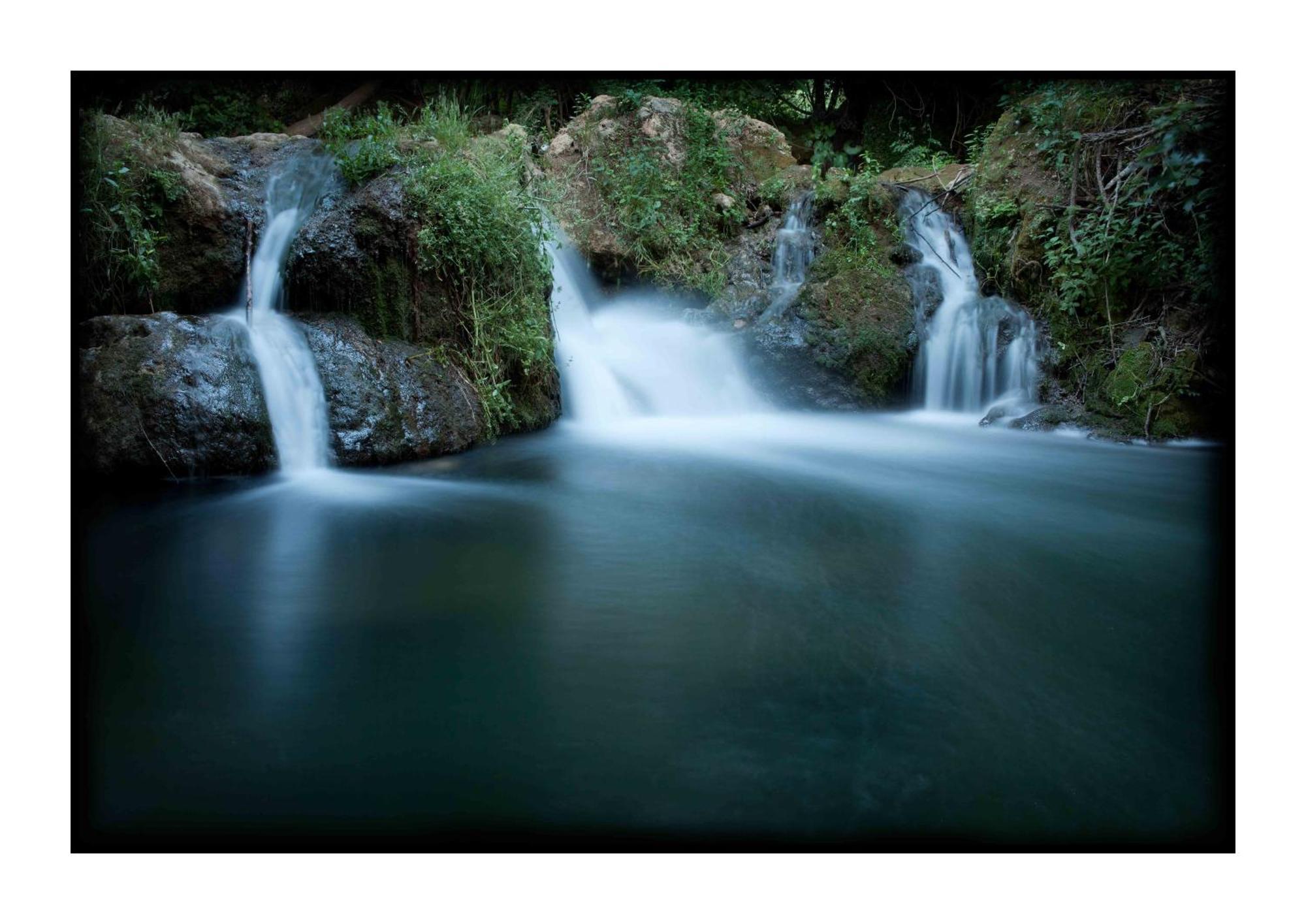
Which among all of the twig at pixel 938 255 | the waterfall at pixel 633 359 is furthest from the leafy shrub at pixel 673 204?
the twig at pixel 938 255

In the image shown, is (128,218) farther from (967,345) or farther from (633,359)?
(967,345)

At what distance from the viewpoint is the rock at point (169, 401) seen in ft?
10.00

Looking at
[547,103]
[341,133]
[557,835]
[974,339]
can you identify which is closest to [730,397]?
[974,339]

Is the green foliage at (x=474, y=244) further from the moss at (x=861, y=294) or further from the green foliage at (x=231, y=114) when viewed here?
the moss at (x=861, y=294)

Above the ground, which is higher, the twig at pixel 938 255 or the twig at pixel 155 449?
the twig at pixel 938 255

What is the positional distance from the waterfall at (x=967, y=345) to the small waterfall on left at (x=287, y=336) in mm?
3452

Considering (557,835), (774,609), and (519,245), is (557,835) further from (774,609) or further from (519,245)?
(519,245)

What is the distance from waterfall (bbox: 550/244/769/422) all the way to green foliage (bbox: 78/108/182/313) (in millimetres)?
2039

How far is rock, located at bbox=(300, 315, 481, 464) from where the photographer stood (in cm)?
345

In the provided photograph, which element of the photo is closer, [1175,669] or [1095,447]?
[1175,669]

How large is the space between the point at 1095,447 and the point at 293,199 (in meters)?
4.00

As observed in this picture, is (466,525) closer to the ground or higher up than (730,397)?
closer to the ground

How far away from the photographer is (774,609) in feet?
6.53

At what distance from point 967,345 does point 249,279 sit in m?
3.93
